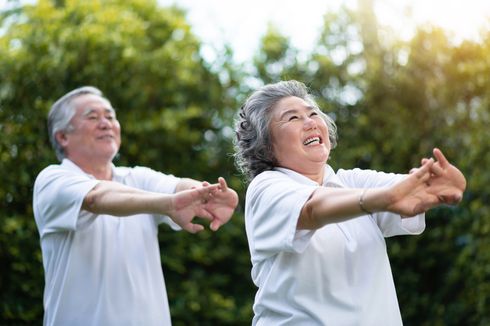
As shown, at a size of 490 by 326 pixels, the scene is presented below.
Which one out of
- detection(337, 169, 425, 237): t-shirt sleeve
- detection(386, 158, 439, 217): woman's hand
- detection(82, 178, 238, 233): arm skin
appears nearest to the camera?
detection(386, 158, 439, 217): woman's hand

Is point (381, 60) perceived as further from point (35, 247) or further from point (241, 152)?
point (241, 152)

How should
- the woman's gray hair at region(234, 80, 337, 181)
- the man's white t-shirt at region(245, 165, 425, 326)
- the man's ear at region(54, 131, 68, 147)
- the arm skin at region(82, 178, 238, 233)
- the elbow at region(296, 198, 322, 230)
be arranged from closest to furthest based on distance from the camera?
1. the elbow at region(296, 198, 322, 230)
2. the man's white t-shirt at region(245, 165, 425, 326)
3. the woman's gray hair at region(234, 80, 337, 181)
4. the arm skin at region(82, 178, 238, 233)
5. the man's ear at region(54, 131, 68, 147)

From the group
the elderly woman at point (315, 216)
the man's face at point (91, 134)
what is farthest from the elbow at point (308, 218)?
the man's face at point (91, 134)

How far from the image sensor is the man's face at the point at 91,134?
3.89 meters

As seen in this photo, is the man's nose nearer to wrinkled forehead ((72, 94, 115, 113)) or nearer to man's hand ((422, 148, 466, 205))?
wrinkled forehead ((72, 94, 115, 113))

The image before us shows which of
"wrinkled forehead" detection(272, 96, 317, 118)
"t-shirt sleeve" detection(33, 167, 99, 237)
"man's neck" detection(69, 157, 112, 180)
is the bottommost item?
"t-shirt sleeve" detection(33, 167, 99, 237)

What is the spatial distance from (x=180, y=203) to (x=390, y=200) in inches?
42.0

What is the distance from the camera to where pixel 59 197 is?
3576 mm

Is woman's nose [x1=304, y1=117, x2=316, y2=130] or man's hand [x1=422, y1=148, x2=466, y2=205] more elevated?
woman's nose [x1=304, y1=117, x2=316, y2=130]

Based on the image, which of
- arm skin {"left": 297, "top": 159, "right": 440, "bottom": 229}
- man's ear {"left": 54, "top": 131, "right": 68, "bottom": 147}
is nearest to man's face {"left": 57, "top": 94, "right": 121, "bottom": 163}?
man's ear {"left": 54, "top": 131, "right": 68, "bottom": 147}

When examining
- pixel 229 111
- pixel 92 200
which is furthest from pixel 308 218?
pixel 229 111

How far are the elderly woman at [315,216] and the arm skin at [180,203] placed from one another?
207mm

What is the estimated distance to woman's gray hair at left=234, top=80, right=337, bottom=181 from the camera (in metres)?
2.96

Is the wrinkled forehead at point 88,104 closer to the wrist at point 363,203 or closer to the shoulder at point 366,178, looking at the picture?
the shoulder at point 366,178
